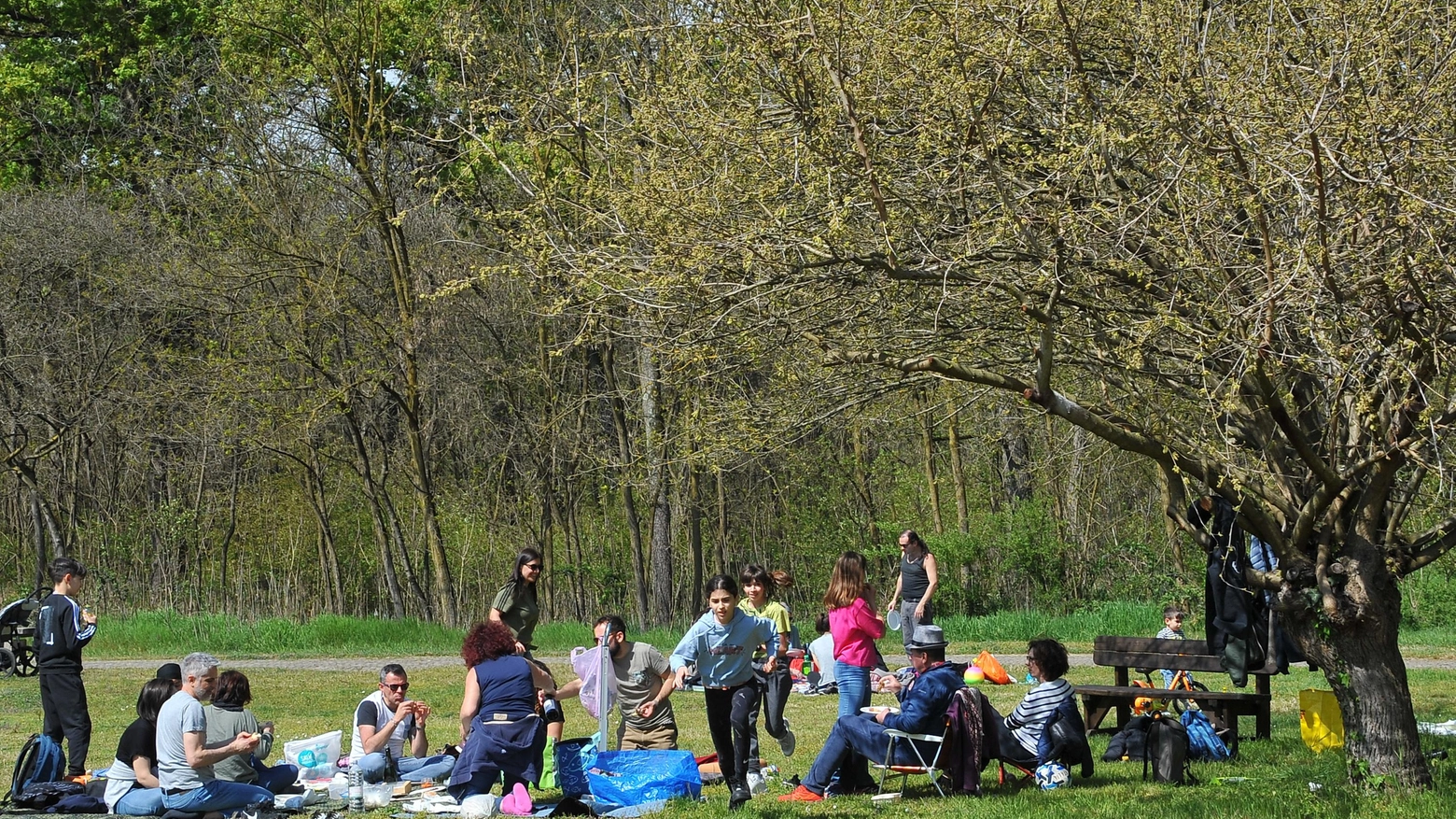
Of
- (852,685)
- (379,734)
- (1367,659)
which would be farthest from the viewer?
(852,685)

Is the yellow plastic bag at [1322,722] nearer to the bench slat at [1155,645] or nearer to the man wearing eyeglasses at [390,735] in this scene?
the bench slat at [1155,645]

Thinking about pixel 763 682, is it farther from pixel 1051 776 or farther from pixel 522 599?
pixel 522 599

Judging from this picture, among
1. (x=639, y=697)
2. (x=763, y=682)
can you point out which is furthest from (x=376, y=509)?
(x=763, y=682)

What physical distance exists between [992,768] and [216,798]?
4.95 metres

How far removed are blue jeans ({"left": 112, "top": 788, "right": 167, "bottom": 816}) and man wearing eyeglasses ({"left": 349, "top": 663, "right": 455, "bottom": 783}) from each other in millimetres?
1255

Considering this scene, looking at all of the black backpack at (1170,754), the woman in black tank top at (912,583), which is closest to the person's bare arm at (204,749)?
the black backpack at (1170,754)

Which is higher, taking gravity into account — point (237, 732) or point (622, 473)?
point (622, 473)

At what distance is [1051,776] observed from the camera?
29.4 feet

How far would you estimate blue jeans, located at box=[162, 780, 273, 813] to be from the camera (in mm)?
8359

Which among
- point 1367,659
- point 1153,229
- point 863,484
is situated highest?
point 1153,229

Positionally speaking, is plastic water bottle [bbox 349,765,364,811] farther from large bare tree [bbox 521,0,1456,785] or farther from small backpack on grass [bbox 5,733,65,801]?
large bare tree [bbox 521,0,1456,785]

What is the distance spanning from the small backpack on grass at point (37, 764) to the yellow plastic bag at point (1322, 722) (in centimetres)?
813

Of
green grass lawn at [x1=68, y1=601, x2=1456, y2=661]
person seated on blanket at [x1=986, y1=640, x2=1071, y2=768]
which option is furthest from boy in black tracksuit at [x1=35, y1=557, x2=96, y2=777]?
green grass lawn at [x1=68, y1=601, x2=1456, y2=661]

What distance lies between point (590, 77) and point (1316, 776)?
243 inches
